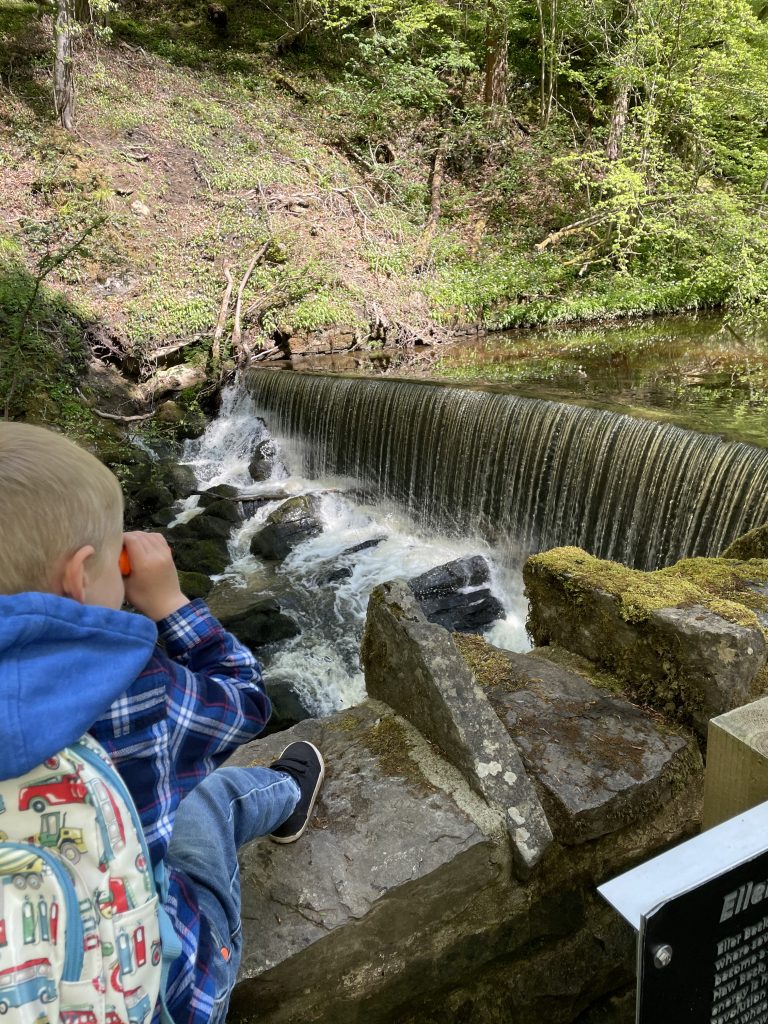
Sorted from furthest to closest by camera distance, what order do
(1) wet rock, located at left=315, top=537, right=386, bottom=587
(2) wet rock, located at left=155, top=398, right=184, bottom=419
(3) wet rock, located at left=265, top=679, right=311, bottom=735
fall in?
1. (2) wet rock, located at left=155, top=398, right=184, bottom=419
2. (1) wet rock, located at left=315, top=537, right=386, bottom=587
3. (3) wet rock, located at left=265, top=679, right=311, bottom=735

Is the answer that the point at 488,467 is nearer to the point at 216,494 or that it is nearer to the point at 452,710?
the point at 216,494

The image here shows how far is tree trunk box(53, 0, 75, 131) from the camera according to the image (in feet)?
38.9

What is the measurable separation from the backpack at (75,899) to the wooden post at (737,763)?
1028mm

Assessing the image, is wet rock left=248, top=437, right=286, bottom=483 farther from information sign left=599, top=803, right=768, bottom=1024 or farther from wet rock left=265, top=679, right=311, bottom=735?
information sign left=599, top=803, right=768, bottom=1024

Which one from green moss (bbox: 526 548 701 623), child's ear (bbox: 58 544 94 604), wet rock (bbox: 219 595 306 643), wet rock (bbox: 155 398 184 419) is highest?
child's ear (bbox: 58 544 94 604)

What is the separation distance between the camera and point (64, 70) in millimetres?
12711

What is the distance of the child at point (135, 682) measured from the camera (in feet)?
3.00

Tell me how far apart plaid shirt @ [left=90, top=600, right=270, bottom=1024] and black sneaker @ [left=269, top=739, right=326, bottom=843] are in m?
0.42

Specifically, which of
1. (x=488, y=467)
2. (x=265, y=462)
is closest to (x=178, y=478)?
(x=265, y=462)

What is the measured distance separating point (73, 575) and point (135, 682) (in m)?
0.23

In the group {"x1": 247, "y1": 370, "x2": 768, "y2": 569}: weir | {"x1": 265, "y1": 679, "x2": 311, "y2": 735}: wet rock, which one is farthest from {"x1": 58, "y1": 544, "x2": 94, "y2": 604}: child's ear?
{"x1": 247, "y1": 370, "x2": 768, "y2": 569}: weir

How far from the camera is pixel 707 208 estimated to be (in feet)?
39.3

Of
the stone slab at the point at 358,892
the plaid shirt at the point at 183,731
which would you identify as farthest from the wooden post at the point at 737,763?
the plaid shirt at the point at 183,731

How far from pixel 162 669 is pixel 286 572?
20.2 ft
